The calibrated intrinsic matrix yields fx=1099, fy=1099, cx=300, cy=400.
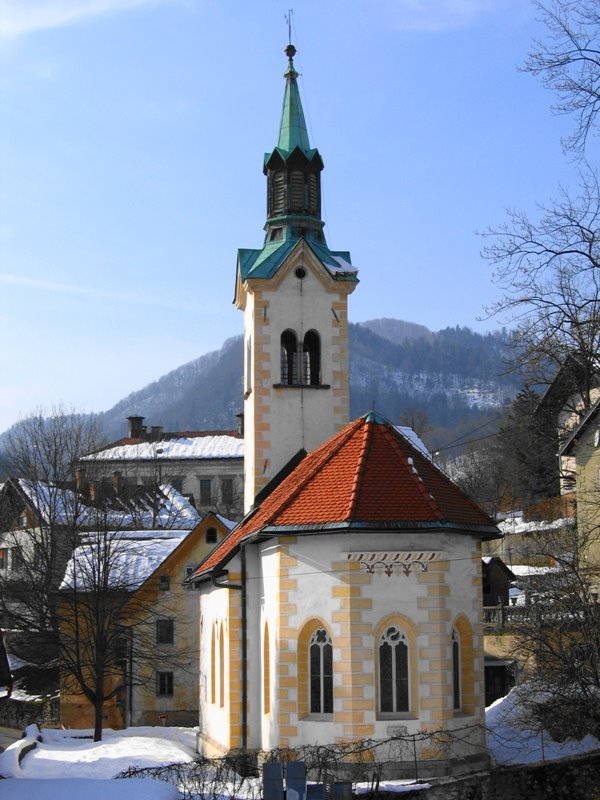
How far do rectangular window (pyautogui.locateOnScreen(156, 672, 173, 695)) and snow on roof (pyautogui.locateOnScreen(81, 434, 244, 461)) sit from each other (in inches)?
1491

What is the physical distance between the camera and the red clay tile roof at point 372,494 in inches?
843

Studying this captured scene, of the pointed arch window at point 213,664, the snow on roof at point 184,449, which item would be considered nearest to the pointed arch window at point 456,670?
the pointed arch window at point 213,664

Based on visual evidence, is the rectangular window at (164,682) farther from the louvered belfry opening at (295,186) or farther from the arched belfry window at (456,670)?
the arched belfry window at (456,670)

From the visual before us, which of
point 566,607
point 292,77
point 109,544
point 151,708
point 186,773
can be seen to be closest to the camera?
point 186,773

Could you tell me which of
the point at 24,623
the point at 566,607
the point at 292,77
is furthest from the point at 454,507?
the point at 24,623

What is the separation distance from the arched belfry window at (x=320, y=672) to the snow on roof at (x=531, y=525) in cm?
2924

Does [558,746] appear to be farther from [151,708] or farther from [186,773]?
[151,708]

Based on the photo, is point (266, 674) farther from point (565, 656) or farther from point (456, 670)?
point (565, 656)

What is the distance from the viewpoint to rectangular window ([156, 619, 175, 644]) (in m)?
42.0

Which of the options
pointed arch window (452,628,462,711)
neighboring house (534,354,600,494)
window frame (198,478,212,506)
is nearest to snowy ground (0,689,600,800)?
pointed arch window (452,628,462,711)

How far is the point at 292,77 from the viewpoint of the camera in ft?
105

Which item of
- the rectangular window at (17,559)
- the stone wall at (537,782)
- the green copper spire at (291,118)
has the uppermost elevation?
the green copper spire at (291,118)

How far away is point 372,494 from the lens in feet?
71.9

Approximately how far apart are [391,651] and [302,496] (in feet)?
12.0
